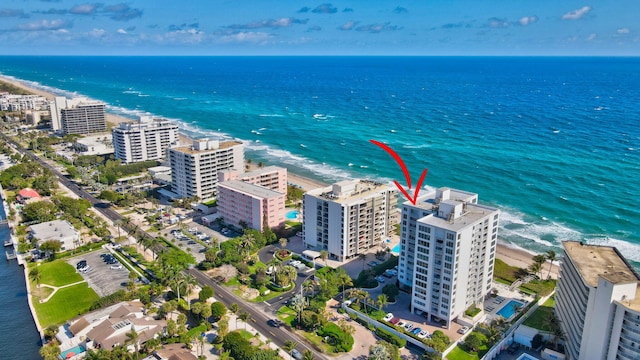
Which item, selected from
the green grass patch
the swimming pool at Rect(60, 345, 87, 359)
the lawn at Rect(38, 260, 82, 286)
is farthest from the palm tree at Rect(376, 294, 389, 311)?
the lawn at Rect(38, 260, 82, 286)

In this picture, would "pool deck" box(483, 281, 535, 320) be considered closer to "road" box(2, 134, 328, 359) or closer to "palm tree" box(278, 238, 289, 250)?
"road" box(2, 134, 328, 359)

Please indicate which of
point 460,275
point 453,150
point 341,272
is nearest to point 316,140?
point 453,150

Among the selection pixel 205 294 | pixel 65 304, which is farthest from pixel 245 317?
pixel 65 304

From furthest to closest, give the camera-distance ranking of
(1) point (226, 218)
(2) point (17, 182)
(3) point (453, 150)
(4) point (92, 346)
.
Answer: (3) point (453, 150) → (2) point (17, 182) → (1) point (226, 218) → (4) point (92, 346)

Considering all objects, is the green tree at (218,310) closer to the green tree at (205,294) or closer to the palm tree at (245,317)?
the palm tree at (245,317)

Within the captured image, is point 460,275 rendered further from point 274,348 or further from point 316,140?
point 316,140

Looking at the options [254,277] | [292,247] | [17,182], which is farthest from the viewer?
[17,182]

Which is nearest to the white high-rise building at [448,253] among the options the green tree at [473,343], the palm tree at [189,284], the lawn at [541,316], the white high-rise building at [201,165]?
the green tree at [473,343]
